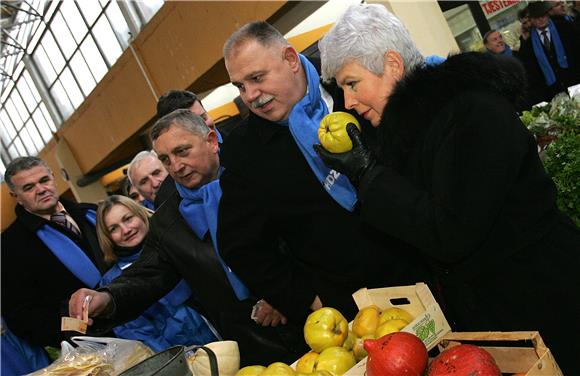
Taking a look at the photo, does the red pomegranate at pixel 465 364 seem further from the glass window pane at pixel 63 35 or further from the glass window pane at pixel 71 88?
the glass window pane at pixel 71 88

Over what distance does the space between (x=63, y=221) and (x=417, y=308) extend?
307 centimetres

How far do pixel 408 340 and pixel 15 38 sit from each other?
19713 mm

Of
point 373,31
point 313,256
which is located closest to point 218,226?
point 313,256

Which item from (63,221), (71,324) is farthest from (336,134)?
(63,221)

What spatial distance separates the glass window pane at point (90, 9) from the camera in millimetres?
13219

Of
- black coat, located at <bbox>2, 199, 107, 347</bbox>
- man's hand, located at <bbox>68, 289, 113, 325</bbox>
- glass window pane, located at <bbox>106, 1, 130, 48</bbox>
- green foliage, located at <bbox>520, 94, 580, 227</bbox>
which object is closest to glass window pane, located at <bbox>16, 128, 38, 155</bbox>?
glass window pane, located at <bbox>106, 1, 130, 48</bbox>

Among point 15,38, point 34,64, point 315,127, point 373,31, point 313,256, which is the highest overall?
point 15,38

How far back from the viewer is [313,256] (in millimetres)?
2434

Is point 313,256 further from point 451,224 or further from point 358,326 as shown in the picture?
point 451,224

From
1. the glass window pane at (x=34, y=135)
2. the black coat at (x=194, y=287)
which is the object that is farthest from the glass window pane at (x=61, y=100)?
the black coat at (x=194, y=287)

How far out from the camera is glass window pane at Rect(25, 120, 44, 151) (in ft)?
63.7

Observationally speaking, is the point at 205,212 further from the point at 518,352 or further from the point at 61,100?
the point at 61,100

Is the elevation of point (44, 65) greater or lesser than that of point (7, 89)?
lesser

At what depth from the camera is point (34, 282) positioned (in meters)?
3.87
